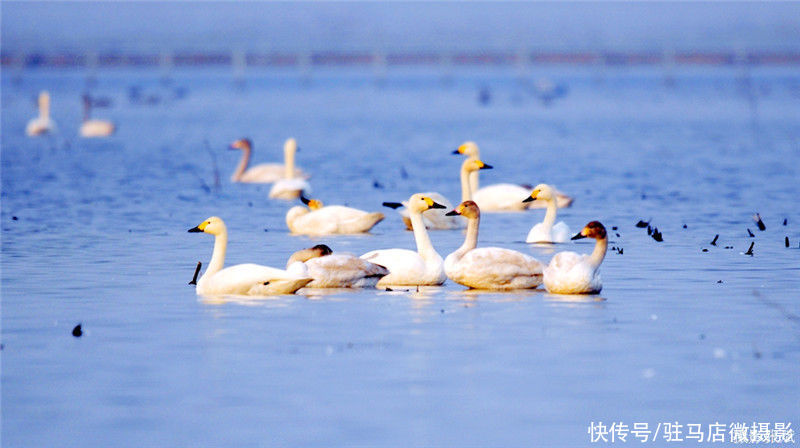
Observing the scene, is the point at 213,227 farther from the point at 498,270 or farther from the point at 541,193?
Result: the point at 541,193

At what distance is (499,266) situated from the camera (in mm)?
13180

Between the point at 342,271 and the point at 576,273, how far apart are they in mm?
2012

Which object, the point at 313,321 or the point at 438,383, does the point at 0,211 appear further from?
the point at 438,383

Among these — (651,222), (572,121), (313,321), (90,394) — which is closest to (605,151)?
(651,222)

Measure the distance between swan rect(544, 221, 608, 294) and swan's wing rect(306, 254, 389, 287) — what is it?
147cm

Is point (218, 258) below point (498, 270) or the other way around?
the other way around

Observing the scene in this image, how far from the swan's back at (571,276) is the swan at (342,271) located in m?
1.45

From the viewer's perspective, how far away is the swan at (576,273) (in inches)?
508

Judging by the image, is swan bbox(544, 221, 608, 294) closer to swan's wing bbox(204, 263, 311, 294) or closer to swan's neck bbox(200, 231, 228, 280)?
swan's wing bbox(204, 263, 311, 294)

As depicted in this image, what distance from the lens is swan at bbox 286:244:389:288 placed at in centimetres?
1313

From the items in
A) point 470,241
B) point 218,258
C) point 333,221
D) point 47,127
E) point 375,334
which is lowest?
point 375,334

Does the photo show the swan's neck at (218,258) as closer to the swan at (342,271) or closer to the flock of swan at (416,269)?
the flock of swan at (416,269)

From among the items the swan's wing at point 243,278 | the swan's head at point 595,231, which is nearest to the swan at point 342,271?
the swan's wing at point 243,278

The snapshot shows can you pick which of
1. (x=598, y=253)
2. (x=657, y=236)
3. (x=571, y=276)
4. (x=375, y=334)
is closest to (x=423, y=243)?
(x=571, y=276)
